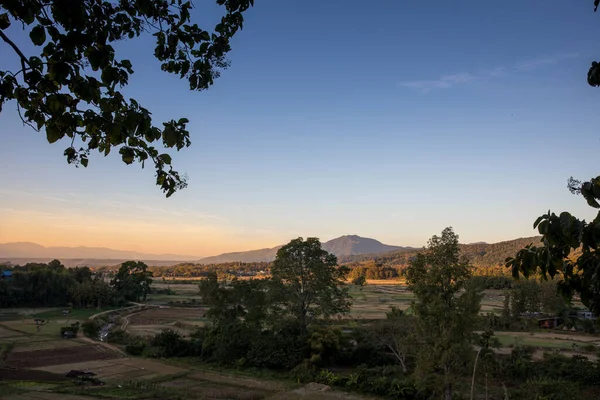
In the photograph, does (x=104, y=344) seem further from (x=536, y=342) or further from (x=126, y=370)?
(x=536, y=342)

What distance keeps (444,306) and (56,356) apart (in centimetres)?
3233

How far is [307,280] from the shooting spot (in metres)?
34.1

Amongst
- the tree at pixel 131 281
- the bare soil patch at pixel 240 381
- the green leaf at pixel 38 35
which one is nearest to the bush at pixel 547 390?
the bare soil patch at pixel 240 381

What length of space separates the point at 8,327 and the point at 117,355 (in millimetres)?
21321

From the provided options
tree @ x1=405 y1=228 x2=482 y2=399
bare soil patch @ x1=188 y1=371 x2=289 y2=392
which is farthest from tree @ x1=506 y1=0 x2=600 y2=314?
bare soil patch @ x1=188 y1=371 x2=289 y2=392

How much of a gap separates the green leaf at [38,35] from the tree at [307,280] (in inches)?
1229

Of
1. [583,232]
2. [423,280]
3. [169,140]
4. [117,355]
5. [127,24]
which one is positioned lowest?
[117,355]

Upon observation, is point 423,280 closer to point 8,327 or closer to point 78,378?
point 78,378

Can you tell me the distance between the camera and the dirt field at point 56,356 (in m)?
32.4

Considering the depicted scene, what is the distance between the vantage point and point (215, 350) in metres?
34.5

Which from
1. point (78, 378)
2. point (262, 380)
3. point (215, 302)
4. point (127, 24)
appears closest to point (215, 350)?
point (215, 302)

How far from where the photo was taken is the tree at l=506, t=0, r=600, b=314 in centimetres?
313

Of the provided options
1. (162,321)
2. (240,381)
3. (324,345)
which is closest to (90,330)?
(162,321)

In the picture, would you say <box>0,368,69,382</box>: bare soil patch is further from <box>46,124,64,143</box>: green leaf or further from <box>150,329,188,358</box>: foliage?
<box>46,124,64,143</box>: green leaf
